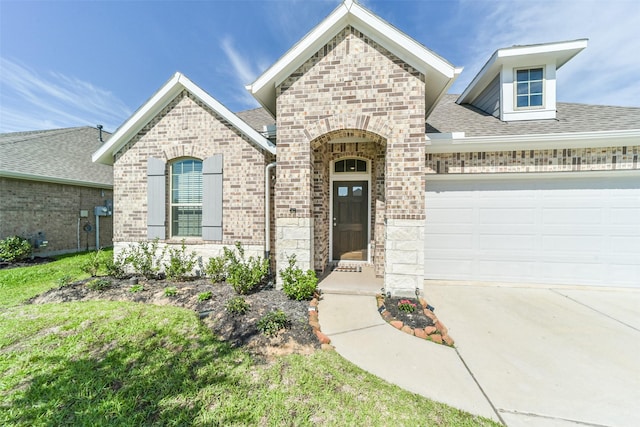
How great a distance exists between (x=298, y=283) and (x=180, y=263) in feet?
9.98

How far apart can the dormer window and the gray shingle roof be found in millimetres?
582

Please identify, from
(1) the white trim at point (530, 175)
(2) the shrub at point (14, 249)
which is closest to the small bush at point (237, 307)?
(1) the white trim at point (530, 175)

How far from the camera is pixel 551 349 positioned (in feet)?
10.3

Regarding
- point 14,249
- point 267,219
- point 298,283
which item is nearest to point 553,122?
point 298,283

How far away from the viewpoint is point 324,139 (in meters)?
4.97

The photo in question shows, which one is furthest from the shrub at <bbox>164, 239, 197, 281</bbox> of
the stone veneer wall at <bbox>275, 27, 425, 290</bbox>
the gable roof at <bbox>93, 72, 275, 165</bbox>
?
the gable roof at <bbox>93, 72, 275, 165</bbox>

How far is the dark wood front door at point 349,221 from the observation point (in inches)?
251

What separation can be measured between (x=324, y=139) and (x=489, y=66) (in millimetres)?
5481

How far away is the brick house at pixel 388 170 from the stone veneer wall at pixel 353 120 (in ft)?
0.08

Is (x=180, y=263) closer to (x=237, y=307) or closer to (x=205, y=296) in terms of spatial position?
(x=205, y=296)

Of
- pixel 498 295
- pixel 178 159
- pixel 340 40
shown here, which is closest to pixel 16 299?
pixel 178 159

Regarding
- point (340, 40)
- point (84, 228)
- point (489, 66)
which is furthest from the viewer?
A: point (84, 228)

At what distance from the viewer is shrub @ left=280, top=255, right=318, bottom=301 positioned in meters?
4.35

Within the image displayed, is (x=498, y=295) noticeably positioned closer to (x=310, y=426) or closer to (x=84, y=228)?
(x=310, y=426)
